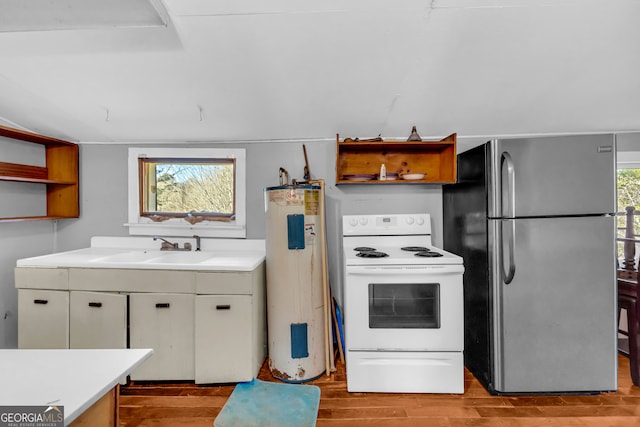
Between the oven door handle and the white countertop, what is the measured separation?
2.37 feet

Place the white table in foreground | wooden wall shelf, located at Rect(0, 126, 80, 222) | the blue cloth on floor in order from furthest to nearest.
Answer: wooden wall shelf, located at Rect(0, 126, 80, 222), the blue cloth on floor, the white table in foreground

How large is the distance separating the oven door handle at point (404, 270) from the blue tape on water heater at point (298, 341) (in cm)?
57

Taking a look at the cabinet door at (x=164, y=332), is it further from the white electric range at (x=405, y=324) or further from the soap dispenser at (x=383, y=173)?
the soap dispenser at (x=383, y=173)

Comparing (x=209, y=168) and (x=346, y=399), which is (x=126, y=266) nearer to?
(x=209, y=168)

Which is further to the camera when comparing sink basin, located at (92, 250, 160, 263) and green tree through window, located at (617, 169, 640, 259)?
green tree through window, located at (617, 169, 640, 259)

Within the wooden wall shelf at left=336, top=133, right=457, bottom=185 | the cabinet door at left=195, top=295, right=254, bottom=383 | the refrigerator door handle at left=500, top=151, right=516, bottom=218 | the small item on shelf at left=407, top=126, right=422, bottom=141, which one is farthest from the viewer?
the wooden wall shelf at left=336, top=133, right=457, bottom=185

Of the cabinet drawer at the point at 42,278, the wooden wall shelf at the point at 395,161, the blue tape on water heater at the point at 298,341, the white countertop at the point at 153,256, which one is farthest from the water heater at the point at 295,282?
the cabinet drawer at the point at 42,278

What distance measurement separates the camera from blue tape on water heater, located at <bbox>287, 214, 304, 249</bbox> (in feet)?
7.24

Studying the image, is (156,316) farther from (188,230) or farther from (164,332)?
(188,230)

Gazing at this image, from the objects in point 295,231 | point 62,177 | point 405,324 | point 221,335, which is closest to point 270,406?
point 221,335

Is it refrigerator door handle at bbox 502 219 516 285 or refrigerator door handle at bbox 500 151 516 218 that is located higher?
refrigerator door handle at bbox 500 151 516 218

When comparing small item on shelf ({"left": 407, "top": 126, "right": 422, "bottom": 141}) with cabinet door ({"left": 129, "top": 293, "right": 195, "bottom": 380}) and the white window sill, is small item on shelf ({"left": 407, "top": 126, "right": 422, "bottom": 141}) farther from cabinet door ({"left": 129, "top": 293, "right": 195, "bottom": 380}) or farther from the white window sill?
cabinet door ({"left": 129, "top": 293, "right": 195, "bottom": 380})

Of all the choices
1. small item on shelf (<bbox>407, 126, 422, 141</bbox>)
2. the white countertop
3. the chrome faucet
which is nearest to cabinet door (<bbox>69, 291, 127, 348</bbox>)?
the white countertop

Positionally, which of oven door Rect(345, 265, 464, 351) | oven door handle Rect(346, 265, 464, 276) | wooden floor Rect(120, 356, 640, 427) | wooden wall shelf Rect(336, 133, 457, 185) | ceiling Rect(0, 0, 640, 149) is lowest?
wooden floor Rect(120, 356, 640, 427)
